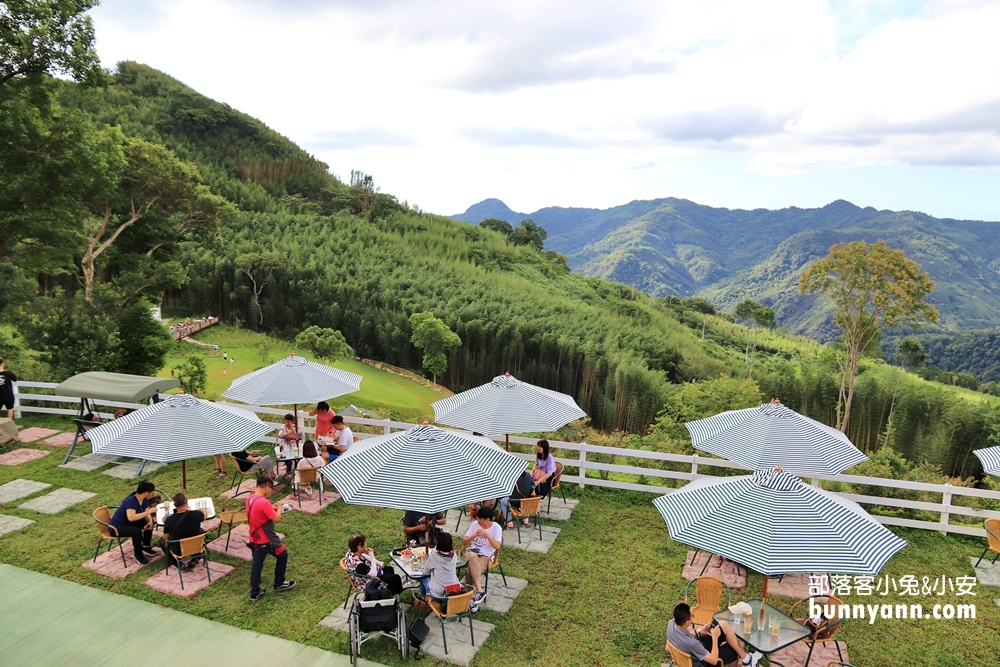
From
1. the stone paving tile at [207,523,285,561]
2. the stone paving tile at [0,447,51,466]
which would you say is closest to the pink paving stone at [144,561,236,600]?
the stone paving tile at [207,523,285,561]

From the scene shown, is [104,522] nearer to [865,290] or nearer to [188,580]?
[188,580]

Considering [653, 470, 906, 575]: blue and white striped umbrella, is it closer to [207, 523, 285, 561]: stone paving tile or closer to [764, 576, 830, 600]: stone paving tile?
[764, 576, 830, 600]: stone paving tile

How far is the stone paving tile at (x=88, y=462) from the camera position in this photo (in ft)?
31.7

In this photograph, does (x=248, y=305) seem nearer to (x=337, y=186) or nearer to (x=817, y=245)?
(x=337, y=186)

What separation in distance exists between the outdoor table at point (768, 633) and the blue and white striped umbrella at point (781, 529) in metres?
0.91

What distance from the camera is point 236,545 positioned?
7.45 metres

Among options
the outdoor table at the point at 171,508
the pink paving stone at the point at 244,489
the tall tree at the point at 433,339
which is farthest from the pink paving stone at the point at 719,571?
the tall tree at the point at 433,339

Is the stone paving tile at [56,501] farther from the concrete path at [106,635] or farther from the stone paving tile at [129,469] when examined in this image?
the concrete path at [106,635]

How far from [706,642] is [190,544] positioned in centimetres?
509

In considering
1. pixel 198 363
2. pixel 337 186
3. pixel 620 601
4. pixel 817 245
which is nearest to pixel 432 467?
pixel 620 601

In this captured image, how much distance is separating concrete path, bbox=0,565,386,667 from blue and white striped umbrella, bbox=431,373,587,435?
346 centimetres

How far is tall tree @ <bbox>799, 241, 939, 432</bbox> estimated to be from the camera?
19.4 m

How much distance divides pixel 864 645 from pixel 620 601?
7.60ft

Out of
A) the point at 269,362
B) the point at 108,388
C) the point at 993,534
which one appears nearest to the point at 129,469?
the point at 108,388
